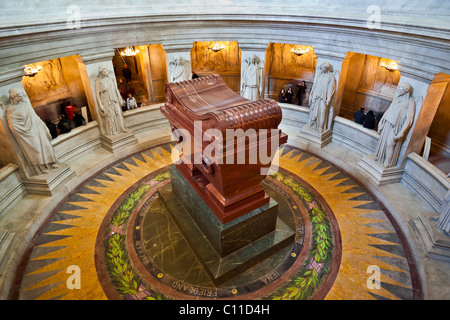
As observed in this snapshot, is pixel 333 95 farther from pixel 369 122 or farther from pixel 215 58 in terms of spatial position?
pixel 215 58

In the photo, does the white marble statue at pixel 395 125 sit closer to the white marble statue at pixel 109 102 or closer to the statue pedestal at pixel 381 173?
the statue pedestal at pixel 381 173

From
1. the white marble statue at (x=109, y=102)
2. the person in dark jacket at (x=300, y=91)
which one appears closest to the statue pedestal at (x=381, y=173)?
the person in dark jacket at (x=300, y=91)

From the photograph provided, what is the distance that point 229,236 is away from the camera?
4.40 metres

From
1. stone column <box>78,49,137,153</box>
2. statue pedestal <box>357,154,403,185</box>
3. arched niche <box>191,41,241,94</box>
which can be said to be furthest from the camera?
arched niche <box>191,41,241,94</box>

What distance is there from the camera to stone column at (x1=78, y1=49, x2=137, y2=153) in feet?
22.3

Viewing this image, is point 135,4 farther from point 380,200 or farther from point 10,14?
point 380,200

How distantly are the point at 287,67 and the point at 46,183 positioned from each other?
8.89m

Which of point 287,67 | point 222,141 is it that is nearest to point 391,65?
point 287,67

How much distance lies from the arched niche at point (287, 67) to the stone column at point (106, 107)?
5895 mm

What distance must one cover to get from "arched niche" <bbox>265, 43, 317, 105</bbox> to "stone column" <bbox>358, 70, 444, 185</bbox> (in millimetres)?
4547

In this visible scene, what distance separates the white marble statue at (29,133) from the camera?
5.35 m

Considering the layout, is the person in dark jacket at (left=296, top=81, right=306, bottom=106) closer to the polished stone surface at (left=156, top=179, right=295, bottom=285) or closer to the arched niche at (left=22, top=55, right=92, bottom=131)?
the polished stone surface at (left=156, top=179, right=295, bottom=285)

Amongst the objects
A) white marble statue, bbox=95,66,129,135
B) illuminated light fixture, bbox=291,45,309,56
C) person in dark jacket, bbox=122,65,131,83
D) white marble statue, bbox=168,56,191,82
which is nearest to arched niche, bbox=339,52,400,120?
illuminated light fixture, bbox=291,45,309,56
